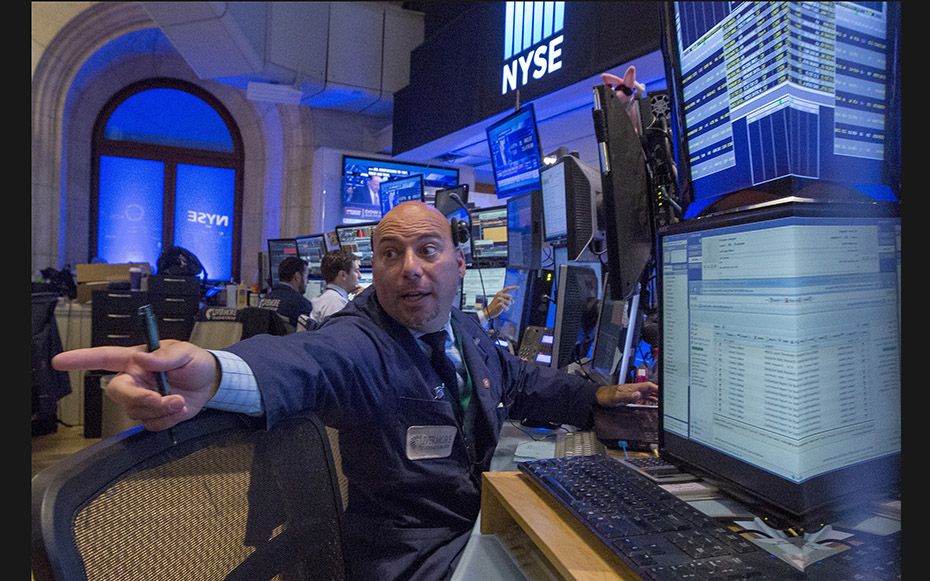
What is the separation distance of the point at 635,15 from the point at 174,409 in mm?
3599

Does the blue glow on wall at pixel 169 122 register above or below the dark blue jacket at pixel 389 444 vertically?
above

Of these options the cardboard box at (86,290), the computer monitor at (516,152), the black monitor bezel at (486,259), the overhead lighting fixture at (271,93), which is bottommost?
the cardboard box at (86,290)

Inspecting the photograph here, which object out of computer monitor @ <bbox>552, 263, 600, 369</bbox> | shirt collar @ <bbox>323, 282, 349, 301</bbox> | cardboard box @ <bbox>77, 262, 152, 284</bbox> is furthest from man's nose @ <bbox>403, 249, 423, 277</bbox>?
cardboard box @ <bbox>77, 262, 152, 284</bbox>

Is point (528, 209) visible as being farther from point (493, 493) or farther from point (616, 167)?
point (493, 493)

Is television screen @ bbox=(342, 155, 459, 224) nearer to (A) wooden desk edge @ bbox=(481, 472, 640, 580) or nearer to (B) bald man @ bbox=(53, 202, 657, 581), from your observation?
(B) bald man @ bbox=(53, 202, 657, 581)

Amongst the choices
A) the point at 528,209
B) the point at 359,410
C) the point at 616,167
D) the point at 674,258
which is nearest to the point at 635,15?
the point at 528,209

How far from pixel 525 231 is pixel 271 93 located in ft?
13.5

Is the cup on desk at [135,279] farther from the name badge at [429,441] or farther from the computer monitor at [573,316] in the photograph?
the name badge at [429,441]

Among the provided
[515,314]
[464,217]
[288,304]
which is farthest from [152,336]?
[288,304]

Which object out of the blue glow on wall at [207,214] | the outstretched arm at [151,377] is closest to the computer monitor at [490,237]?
the outstretched arm at [151,377]

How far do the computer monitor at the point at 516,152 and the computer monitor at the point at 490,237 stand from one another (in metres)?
0.17

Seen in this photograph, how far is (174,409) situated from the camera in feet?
1.87

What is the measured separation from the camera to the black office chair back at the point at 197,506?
466 millimetres

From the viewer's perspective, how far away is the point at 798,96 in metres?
0.61
